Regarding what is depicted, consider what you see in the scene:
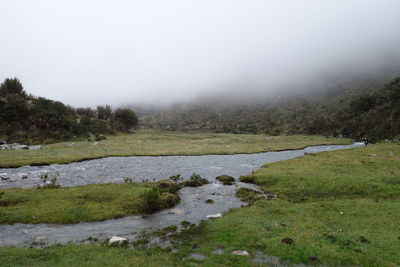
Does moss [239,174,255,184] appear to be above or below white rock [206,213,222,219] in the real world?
below

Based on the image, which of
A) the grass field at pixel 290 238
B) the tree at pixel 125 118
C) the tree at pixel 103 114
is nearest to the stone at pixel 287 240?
the grass field at pixel 290 238

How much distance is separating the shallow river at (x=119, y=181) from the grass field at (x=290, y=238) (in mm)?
2937

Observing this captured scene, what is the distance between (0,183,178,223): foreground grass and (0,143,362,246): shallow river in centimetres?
122

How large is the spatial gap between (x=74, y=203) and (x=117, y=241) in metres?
12.1

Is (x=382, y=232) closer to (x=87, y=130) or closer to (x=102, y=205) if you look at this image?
(x=102, y=205)

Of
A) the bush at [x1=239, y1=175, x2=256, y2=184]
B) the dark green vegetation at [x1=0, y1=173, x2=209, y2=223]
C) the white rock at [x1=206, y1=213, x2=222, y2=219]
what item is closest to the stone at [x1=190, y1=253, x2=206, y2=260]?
the white rock at [x1=206, y1=213, x2=222, y2=219]

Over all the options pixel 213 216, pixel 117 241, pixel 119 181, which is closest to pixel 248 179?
pixel 213 216

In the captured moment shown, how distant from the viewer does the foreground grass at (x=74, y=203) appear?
24.0 meters

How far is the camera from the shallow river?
810 inches

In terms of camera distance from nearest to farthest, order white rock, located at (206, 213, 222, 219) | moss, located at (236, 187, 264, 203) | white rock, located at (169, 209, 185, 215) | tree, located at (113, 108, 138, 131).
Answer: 1. white rock, located at (206, 213, 222, 219)
2. white rock, located at (169, 209, 185, 215)
3. moss, located at (236, 187, 264, 203)
4. tree, located at (113, 108, 138, 131)

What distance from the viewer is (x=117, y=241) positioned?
60.6ft

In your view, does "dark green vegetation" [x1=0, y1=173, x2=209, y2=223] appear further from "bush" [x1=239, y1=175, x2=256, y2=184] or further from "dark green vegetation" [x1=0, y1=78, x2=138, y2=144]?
"dark green vegetation" [x1=0, y1=78, x2=138, y2=144]

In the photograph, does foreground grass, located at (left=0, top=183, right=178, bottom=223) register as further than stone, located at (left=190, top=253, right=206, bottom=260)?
Yes

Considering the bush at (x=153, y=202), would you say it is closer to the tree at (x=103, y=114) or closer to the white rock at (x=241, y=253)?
the white rock at (x=241, y=253)
